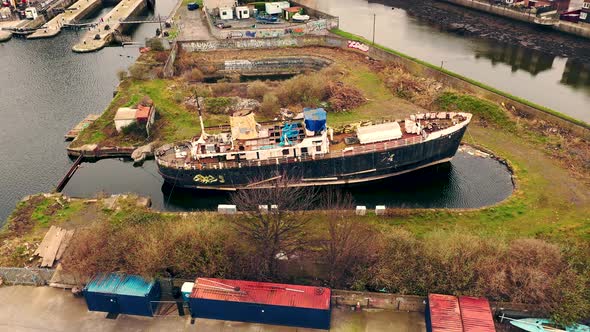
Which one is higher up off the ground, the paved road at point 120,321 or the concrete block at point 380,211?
the concrete block at point 380,211

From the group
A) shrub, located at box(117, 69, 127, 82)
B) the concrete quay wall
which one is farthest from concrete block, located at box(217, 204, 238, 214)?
the concrete quay wall

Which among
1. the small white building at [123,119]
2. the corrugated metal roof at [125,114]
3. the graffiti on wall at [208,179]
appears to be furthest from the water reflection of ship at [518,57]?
the small white building at [123,119]

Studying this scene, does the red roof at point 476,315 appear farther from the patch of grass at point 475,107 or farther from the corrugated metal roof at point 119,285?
the patch of grass at point 475,107

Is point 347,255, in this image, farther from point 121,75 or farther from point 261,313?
point 121,75

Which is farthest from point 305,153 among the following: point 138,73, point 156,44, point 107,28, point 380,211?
point 107,28

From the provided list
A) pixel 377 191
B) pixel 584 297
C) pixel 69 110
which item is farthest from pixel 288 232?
pixel 69 110

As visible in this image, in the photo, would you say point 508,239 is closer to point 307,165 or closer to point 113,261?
point 307,165

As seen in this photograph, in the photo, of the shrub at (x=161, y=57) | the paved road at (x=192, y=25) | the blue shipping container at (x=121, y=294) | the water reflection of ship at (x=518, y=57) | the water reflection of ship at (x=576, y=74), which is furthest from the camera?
the paved road at (x=192, y=25)
